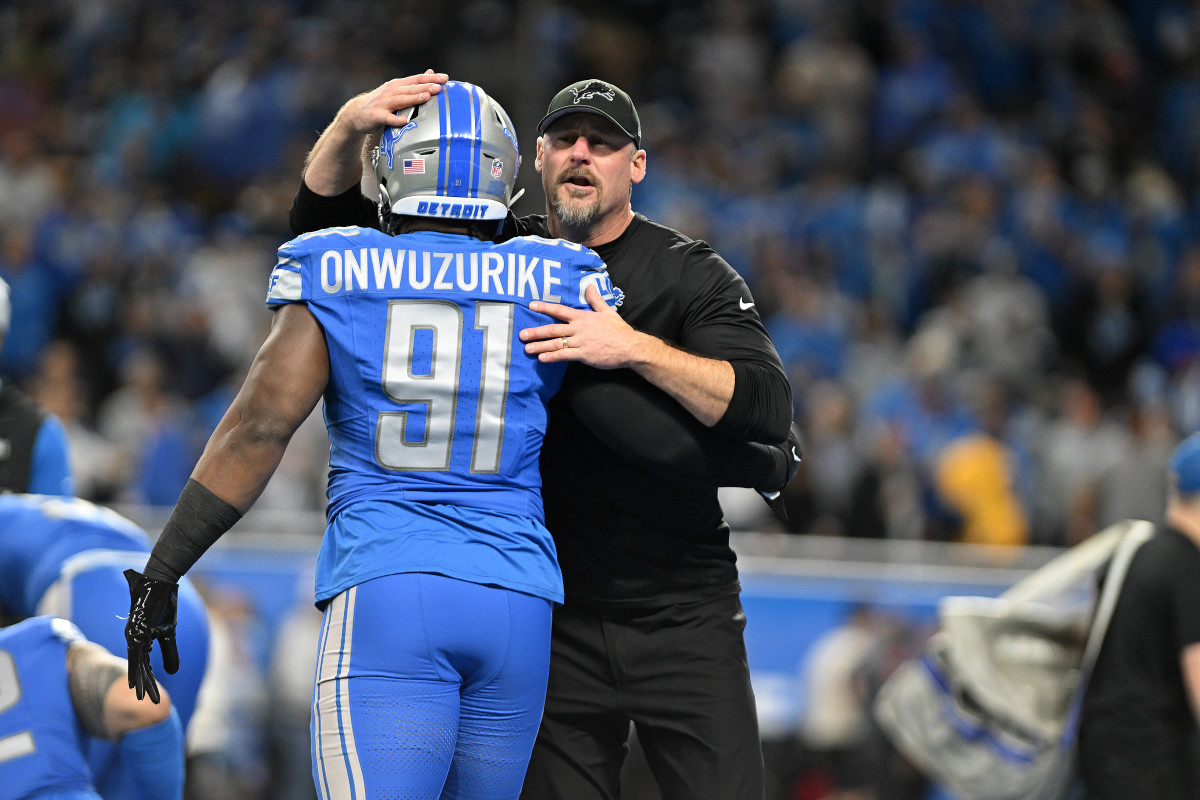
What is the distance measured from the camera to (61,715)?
12.1 ft

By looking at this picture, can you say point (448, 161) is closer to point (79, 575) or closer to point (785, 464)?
point (785, 464)

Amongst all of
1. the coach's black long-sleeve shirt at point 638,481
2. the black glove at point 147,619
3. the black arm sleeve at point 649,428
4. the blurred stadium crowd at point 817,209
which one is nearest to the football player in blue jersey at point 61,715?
the black glove at point 147,619

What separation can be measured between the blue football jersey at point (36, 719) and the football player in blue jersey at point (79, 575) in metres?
0.63

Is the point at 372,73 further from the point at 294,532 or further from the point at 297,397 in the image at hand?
the point at 297,397

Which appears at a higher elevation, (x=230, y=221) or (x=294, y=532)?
(x=230, y=221)

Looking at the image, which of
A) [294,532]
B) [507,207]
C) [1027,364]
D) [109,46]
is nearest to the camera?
[507,207]

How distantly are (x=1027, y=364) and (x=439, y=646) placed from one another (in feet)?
26.7

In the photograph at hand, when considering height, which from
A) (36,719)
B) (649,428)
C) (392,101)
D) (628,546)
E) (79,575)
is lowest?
(36,719)

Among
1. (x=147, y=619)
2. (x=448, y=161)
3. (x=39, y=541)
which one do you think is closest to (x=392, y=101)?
(x=448, y=161)

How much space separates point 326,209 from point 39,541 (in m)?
1.63

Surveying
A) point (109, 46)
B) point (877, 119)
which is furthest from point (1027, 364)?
point (109, 46)

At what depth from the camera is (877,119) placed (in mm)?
12078

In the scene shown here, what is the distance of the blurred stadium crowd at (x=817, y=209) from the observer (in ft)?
31.1

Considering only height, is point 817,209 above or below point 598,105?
above
